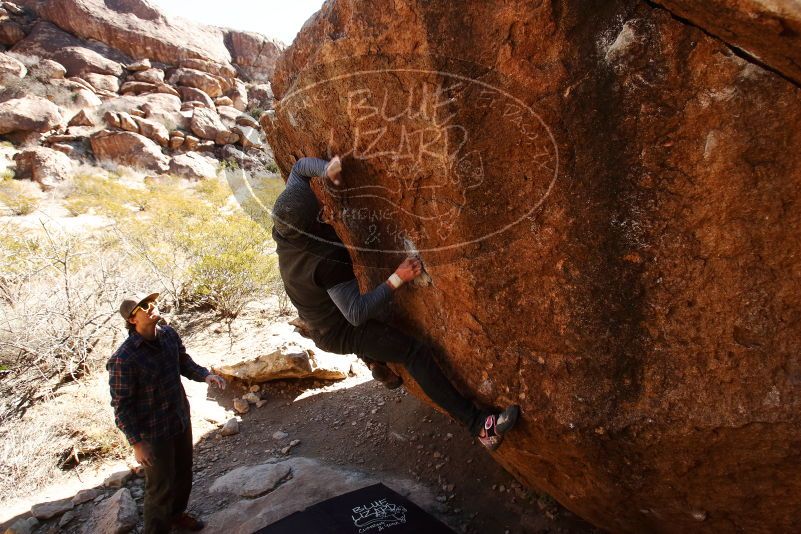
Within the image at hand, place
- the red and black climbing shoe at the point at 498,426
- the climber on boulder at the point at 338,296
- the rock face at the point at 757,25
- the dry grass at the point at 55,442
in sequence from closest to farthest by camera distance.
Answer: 1. the rock face at the point at 757,25
2. the red and black climbing shoe at the point at 498,426
3. the climber on boulder at the point at 338,296
4. the dry grass at the point at 55,442

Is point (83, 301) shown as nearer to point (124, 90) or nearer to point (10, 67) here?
point (10, 67)

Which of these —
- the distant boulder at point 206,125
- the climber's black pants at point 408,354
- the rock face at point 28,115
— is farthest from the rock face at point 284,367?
the distant boulder at point 206,125

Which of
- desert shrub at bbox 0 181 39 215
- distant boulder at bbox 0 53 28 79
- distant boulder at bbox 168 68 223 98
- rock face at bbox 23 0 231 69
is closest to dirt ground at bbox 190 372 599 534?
desert shrub at bbox 0 181 39 215

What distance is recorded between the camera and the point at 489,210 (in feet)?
6.40

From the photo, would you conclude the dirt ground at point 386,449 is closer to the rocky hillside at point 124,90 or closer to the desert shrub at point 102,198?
the desert shrub at point 102,198

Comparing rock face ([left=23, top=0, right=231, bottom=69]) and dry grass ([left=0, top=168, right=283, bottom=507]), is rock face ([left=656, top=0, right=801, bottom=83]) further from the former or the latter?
rock face ([left=23, top=0, right=231, bottom=69])

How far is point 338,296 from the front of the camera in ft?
7.86

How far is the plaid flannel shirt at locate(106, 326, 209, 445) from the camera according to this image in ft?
8.38

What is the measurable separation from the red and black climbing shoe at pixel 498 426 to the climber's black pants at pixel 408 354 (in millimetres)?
52

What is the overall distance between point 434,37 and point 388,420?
3056 mm

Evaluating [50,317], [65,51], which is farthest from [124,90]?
[50,317]

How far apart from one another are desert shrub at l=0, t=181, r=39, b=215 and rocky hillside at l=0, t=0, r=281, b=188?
982mm

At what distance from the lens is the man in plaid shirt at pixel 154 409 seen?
2.57 m

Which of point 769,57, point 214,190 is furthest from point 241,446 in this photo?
point 214,190
